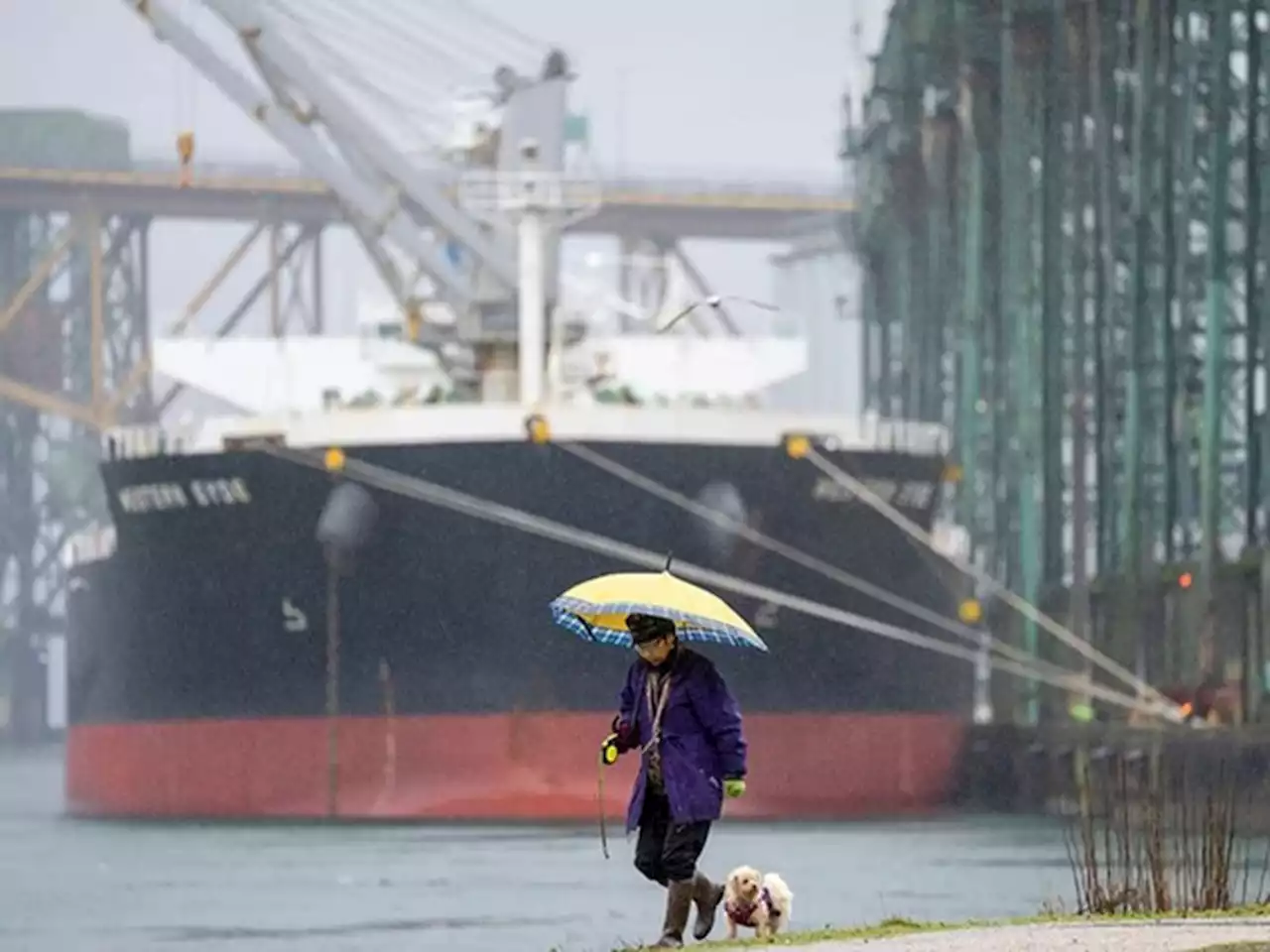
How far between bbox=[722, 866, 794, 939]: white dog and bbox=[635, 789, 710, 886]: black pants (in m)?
0.32

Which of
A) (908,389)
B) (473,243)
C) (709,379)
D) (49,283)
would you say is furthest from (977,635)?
(49,283)

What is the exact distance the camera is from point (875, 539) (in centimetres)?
4962

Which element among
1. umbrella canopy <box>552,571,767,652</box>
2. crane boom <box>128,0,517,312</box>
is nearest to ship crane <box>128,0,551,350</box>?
crane boom <box>128,0,517,312</box>

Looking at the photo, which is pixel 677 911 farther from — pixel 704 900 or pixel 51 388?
pixel 51 388

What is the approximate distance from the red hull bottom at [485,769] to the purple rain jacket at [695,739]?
24427mm

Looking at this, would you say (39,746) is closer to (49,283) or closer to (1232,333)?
(49,283)

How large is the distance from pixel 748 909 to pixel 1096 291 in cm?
4237

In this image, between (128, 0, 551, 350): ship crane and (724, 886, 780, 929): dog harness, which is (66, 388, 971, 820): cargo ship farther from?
(724, 886, 780, 929): dog harness

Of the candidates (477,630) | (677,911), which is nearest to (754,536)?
(477,630)

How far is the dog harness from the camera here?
1856 cm

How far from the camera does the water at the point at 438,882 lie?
2680 cm

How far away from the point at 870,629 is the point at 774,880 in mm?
30250

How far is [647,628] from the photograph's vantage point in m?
18.1

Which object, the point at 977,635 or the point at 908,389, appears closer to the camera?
the point at 977,635
